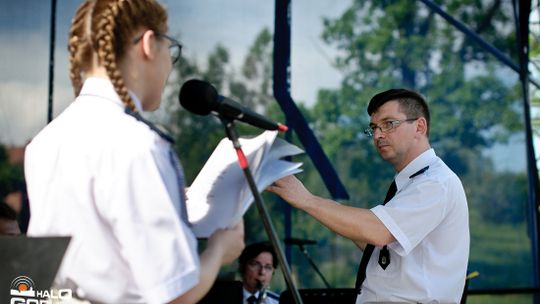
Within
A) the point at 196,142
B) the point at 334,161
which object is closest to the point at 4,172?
the point at 196,142


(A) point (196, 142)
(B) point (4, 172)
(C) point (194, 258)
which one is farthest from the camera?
(A) point (196, 142)

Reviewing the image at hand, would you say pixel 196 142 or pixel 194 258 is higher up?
pixel 196 142

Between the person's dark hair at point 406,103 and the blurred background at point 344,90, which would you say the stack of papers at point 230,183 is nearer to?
the person's dark hair at point 406,103

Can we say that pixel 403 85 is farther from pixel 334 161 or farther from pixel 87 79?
pixel 87 79

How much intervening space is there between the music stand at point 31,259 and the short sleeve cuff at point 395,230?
1245mm

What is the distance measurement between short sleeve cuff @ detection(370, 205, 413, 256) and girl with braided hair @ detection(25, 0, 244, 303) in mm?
1008

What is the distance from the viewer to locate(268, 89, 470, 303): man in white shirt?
8.43ft

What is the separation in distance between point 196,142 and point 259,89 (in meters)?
0.54

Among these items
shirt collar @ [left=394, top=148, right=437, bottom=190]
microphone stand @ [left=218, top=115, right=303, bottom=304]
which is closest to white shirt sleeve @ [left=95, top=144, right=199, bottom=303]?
microphone stand @ [left=218, top=115, right=303, bottom=304]

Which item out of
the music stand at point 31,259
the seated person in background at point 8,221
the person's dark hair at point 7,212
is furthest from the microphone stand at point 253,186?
the person's dark hair at point 7,212

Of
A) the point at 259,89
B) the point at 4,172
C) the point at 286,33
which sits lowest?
the point at 4,172

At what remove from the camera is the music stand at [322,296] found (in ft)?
12.0

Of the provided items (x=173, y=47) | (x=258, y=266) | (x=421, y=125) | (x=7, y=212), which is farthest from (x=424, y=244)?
(x=7, y=212)

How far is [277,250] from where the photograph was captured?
1760mm
